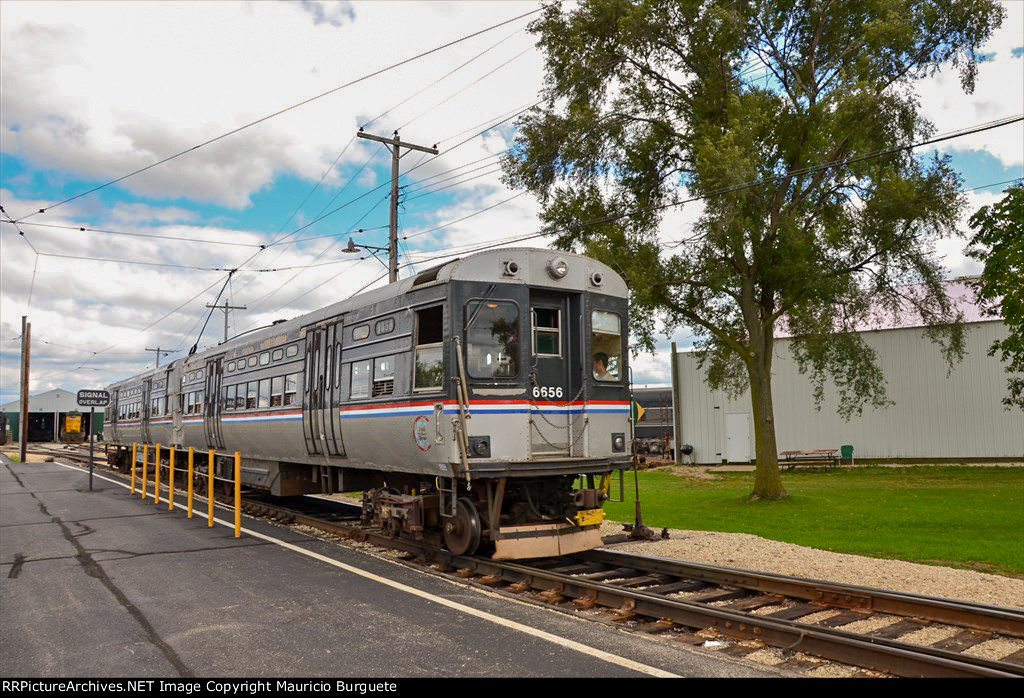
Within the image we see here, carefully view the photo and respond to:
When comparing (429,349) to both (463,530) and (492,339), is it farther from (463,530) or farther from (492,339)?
(463,530)

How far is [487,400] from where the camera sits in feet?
30.2

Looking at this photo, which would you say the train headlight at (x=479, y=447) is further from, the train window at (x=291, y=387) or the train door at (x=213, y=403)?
the train door at (x=213, y=403)

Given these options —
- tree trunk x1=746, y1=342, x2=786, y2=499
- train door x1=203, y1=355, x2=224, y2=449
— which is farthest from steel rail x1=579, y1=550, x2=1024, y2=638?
train door x1=203, y1=355, x2=224, y2=449

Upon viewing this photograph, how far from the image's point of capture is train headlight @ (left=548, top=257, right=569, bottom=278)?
996 cm

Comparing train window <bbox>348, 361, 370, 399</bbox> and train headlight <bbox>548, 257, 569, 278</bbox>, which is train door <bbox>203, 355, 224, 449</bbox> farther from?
train headlight <bbox>548, 257, 569, 278</bbox>

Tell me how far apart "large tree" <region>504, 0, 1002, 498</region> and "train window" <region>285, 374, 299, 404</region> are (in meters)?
7.27

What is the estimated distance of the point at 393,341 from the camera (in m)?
10.4

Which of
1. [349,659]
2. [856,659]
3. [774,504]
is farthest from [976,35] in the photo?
[349,659]

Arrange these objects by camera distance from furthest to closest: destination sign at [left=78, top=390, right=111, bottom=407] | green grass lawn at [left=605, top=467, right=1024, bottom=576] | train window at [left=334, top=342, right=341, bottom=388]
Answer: destination sign at [left=78, top=390, right=111, bottom=407] → train window at [left=334, top=342, right=341, bottom=388] → green grass lawn at [left=605, top=467, right=1024, bottom=576]

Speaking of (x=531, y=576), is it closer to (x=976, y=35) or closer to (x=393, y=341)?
(x=393, y=341)

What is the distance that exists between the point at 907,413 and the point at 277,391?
24.6m

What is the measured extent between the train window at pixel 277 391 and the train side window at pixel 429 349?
5.26m

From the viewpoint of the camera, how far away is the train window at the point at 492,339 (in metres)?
9.32
